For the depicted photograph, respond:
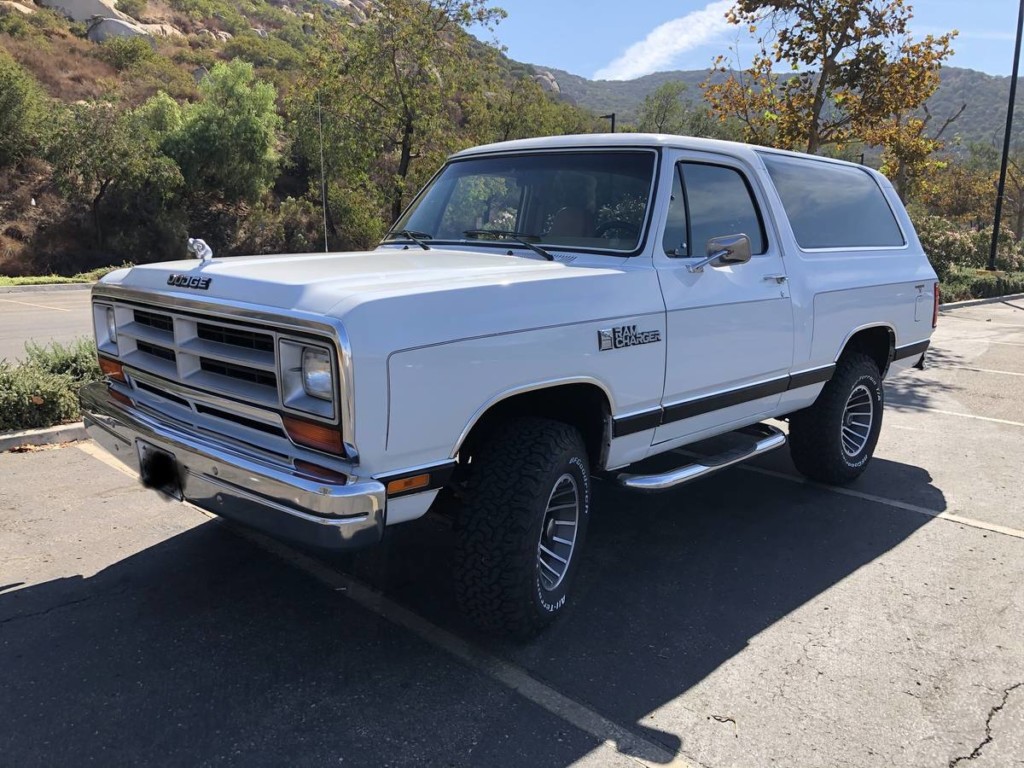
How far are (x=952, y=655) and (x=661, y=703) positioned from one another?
1.33 metres

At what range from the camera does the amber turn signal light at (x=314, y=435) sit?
2.53 m

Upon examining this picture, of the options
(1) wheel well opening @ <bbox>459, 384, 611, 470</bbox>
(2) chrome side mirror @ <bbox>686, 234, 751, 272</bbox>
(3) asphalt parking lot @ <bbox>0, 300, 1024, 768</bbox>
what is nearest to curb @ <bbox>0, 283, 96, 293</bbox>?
(3) asphalt parking lot @ <bbox>0, 300, 1024, 768</bbox>

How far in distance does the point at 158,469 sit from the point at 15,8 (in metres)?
61.1

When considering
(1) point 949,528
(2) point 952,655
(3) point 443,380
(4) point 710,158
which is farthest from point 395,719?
(1) point 949,528

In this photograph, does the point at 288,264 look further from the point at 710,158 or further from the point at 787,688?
the point at 787,688

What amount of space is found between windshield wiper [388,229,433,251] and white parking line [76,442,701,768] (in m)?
1.80

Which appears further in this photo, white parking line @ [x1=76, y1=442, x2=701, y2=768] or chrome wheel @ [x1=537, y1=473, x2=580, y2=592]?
chrome wheel @ [x1=537, y1=473, x2=580, y2=592]

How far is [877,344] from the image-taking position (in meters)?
5.50

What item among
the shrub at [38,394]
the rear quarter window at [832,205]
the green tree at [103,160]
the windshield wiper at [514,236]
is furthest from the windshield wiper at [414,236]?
the green tree at [103,160]

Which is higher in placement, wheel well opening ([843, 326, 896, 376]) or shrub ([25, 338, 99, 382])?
wheel well opening ([843, 326, 896, 376])

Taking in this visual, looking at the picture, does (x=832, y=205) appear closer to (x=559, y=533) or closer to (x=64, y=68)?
(x=559, y=533)

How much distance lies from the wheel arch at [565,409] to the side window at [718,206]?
3.46 feet

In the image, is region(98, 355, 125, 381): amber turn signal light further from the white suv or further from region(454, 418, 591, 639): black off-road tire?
region(454, 418, 591, 639): black off-road tire

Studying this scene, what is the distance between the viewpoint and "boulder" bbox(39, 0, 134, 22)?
183 ft
